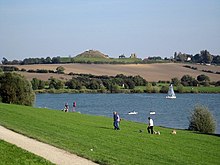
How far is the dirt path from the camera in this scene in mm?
16531

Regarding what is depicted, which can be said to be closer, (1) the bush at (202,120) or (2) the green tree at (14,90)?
(1) the bush at (202,120)

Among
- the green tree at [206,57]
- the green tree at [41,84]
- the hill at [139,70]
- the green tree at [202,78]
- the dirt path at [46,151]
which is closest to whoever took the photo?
the dirt path at [46,151]

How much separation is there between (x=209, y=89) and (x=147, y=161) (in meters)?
106

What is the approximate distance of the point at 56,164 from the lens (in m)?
15.3

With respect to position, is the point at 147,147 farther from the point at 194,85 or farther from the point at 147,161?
the point at 194,85

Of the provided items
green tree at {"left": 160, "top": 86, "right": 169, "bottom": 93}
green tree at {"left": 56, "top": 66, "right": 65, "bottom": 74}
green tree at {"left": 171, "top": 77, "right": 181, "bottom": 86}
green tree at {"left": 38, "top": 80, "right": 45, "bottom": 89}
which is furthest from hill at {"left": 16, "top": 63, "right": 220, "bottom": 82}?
green tree at {"left": 160, "top": 86, "right": 169, "bottom": 93}

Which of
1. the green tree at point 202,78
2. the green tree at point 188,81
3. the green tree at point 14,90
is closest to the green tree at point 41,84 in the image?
the green tree at point 188,81

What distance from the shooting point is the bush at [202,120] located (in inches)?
1732

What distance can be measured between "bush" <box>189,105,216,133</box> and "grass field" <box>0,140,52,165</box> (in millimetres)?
29327

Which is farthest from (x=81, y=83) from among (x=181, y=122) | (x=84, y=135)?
(x=84, y=135)

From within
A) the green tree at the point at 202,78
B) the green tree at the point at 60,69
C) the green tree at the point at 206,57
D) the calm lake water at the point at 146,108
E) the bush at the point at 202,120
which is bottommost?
the calm lake water at the point at 146,108

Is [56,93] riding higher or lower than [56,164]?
lower

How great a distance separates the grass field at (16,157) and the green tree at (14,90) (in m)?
41.6

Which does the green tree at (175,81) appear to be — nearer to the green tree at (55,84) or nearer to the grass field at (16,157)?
the green tree at (55,84)
